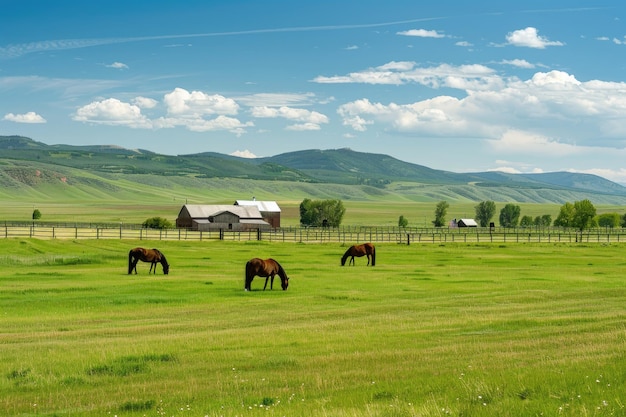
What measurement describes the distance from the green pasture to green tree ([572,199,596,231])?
13647cm

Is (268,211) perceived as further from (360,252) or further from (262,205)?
(360,252)

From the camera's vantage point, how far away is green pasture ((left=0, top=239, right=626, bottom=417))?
1213 centimetres

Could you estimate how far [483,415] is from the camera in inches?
404

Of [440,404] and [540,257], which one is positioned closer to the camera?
[440,404]

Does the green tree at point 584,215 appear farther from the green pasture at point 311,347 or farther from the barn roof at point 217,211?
the green pasture at point 311,347

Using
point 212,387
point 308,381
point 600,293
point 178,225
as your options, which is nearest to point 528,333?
point 308,381

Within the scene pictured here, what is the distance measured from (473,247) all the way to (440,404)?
8161 cm

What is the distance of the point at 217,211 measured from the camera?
150250 mm

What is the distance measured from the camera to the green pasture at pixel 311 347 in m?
12.1

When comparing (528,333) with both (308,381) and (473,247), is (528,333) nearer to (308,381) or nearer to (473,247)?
(308,381)

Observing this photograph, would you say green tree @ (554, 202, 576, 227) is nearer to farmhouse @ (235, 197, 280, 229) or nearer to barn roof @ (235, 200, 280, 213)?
farmhouse @ (235, 197, 280, 229)

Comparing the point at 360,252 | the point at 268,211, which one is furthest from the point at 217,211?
the point at 360,252

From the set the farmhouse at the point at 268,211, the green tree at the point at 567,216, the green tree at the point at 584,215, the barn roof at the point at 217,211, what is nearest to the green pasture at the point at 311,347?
the barn roof at the point at 217,211

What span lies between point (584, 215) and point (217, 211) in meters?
82.1
